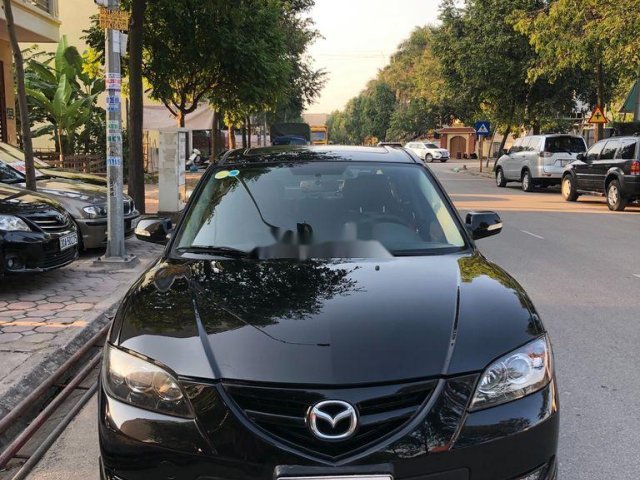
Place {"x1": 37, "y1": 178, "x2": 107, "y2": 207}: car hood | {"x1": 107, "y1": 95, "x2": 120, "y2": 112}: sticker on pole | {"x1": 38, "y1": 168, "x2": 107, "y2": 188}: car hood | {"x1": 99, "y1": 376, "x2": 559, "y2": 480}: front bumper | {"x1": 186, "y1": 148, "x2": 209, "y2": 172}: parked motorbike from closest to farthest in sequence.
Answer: {"x1": 99, "y1": 376, "x2": 559, "y2": 480}: front bumper, {"x1": 107, "y1": 95, "x2": 120, "y2": 112}: sticker on pole, {"x1": 37, "y1": 178, "x2": 107, "y2": 207}: car hood, {"x1": 38, "y1": 168, "x2": 107, "y2": 188}: car hood, {"x1": 186, "y1": 148, "x2": 209, "y2": 172}: parked motorbike

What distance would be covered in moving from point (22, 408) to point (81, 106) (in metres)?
18.2

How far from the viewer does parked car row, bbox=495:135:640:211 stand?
15.0m

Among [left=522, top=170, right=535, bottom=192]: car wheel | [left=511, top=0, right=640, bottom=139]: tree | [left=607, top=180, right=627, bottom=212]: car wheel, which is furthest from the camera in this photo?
Answer: [left=522, top=170, right=535, bottom=192]: car wheel

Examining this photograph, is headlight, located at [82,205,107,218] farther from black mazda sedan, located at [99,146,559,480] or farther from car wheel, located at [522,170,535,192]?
car wheel, located at [522,170,535,192]

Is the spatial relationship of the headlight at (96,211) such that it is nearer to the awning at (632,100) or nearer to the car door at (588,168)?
the car door at (588,168)

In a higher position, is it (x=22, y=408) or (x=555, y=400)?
(x=555, y=400)

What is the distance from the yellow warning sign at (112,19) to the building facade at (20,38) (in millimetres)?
8906

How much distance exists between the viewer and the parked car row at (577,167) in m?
15.0

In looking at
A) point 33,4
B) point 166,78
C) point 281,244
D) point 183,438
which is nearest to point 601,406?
point 281,244

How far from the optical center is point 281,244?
11.3 ft

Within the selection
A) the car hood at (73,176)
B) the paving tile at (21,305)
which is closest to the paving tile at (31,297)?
the paving tile at (21,305)

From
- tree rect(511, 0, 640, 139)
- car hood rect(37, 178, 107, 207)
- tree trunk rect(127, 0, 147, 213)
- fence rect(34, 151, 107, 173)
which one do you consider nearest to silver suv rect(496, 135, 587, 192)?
tree rect(511, 0, 640, 139)

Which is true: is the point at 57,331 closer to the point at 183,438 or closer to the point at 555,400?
the point at 183,438

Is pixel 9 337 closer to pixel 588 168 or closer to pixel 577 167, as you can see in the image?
pixel 588 168
